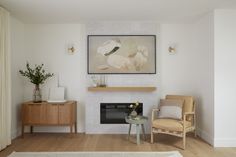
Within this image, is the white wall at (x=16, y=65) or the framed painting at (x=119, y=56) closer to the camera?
the white wall at (x=16, y=65)

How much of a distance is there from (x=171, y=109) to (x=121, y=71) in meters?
1.44

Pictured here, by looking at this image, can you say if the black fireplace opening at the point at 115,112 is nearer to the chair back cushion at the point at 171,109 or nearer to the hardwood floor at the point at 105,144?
the hardwood floor at the point at 105,144

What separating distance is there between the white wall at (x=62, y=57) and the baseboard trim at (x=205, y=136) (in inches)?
105

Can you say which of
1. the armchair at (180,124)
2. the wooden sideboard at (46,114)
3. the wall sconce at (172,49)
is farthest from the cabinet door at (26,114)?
the wall sconce at (172,49)

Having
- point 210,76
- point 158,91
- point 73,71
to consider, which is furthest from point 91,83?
point 210,76

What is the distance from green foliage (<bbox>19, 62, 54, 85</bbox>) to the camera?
5151 mm

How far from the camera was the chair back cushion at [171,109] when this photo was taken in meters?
4.70

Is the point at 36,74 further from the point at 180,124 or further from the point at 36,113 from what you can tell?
the point at 180,124

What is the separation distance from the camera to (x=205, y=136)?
4.79 metres

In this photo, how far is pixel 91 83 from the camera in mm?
5461

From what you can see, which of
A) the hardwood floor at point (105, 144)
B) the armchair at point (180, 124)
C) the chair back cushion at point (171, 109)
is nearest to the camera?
the hardwood floor at point (105, 144)

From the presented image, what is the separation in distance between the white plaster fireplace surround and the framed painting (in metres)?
0.12

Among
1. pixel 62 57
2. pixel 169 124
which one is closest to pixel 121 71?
pixel 62 57

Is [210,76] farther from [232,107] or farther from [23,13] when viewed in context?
[23,13]
